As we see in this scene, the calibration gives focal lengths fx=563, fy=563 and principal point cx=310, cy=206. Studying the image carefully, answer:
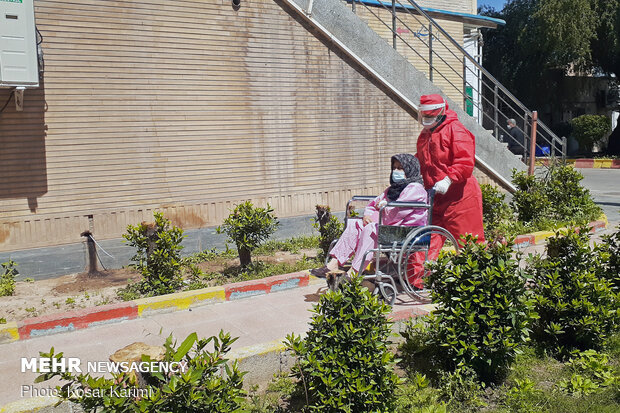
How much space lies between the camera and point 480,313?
393cm

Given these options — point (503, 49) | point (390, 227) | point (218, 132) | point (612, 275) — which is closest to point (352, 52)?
point (218, 132)

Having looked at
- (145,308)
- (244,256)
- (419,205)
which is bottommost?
(145,308)

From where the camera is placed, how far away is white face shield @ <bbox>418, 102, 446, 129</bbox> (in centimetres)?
611

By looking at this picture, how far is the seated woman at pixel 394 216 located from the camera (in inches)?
228

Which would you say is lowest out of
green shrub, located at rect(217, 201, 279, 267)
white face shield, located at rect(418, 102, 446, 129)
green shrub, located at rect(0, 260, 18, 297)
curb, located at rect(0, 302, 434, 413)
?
curb, located at rect(0, 302, 434, 413)

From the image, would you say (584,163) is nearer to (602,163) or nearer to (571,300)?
(602,163)

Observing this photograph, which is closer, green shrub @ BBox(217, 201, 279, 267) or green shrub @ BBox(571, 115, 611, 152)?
green shrub @ BBox(217, 201, 279, 267)

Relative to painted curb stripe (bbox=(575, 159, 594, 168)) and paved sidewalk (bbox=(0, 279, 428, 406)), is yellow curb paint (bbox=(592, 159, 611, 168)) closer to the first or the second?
painted curb stripe (bbox=(575, 159, 594, 168))

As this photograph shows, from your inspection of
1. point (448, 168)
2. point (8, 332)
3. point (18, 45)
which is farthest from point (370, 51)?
point (8, 332)

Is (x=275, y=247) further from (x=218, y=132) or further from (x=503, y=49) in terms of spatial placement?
(x=503, y=49)

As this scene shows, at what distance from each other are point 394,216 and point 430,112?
1.24 metres

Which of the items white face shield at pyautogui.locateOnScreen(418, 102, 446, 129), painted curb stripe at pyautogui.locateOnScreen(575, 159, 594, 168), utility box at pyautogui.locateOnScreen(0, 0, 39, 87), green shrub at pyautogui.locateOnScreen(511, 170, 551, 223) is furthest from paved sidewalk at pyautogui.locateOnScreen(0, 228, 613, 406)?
painted curb stripe at pyautogui.locateOnScreen(575, 159, 594, 168)

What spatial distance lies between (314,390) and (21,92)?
5.07 metres

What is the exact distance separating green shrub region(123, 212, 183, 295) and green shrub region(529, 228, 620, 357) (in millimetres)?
3579
